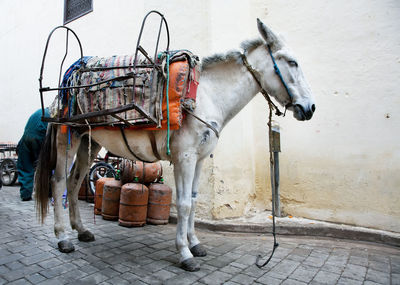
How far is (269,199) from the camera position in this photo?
454cm

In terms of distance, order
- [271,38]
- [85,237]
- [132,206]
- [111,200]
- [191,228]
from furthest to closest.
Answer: [111,200], [132,206], [85,237], [191,228], [271,38]

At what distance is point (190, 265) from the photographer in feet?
8.11

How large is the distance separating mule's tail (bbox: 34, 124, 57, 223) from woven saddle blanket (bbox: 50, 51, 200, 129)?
536mm

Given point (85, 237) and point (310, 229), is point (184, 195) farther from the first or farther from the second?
point (310, 229)

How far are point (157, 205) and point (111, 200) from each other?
2.61 feet

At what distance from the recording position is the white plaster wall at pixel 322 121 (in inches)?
145

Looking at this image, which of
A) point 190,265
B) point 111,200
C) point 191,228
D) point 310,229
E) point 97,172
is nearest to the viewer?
point 190,265

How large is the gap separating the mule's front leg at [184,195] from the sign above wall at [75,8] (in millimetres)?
6679

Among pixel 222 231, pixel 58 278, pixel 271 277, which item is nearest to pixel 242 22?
pixel 222 231

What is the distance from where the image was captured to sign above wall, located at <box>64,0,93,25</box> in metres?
7.37

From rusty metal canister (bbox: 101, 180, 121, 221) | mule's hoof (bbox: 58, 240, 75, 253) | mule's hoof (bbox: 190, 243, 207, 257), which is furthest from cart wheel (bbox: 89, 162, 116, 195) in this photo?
mule's hoof (bbox: 190, 243, 207, 257)

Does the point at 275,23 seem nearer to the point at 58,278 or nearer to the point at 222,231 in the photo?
the point at 222,231

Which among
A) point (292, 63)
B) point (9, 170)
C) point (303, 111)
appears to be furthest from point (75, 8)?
point (303, 111)

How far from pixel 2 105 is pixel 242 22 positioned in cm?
1072
